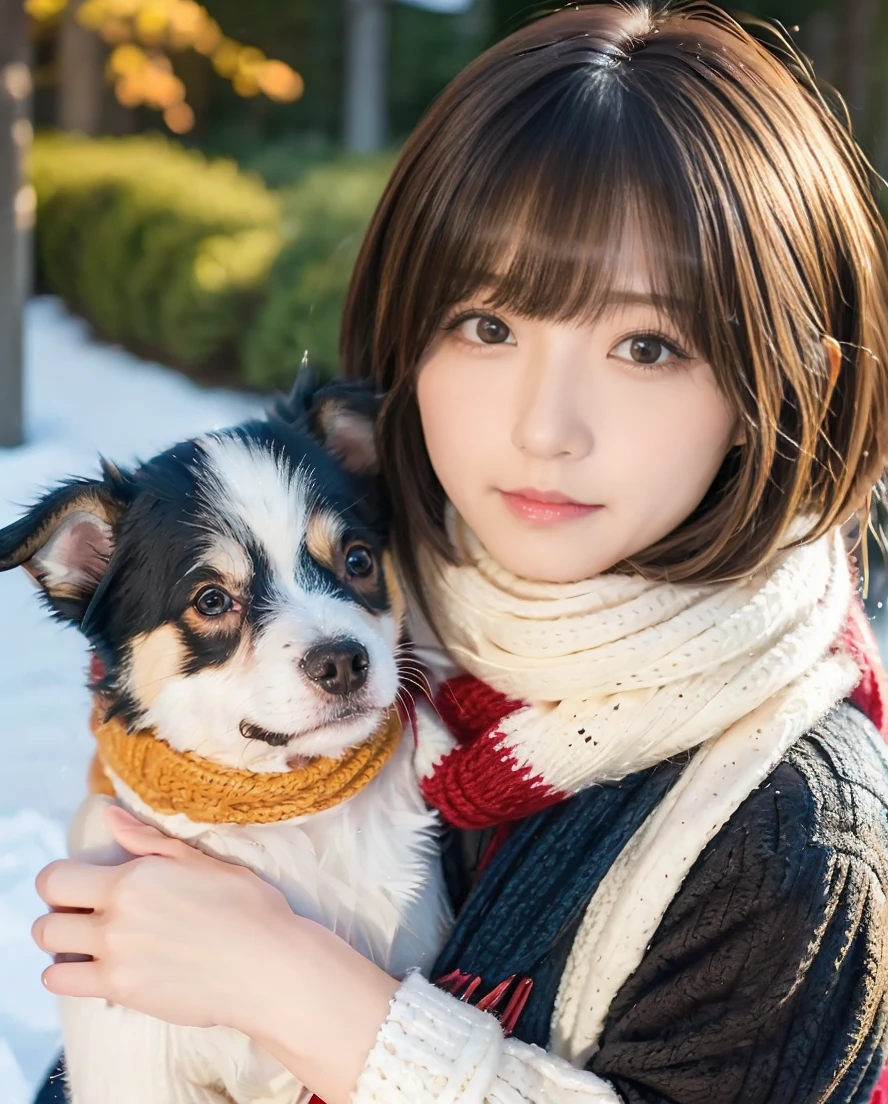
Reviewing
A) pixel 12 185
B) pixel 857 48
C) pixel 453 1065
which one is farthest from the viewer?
pixel 857 48

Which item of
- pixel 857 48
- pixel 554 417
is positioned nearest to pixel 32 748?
pixel 554 417

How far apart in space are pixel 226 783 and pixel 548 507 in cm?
49

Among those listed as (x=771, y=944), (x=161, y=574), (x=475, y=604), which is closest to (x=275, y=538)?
(x=161, y=574)

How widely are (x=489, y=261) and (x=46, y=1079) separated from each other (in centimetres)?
124

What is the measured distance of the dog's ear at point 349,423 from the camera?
1595mm

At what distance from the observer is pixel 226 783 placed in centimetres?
140

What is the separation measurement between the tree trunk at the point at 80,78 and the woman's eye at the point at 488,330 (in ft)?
27.7

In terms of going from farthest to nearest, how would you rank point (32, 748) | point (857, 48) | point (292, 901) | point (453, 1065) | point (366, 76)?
point (366, 76)
point (857, 48)
point (32, 748)
point (292, 901)
point (453, 1065)

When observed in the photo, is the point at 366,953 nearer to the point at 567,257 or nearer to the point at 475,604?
the point at 475,604

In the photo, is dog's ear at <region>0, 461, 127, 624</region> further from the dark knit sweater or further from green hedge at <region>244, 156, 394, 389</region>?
green hedge at <region>244, 156, 394, 389</region>

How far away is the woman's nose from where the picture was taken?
1.31m

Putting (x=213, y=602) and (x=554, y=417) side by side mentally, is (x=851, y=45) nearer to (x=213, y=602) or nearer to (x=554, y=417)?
(x=554, y=417)

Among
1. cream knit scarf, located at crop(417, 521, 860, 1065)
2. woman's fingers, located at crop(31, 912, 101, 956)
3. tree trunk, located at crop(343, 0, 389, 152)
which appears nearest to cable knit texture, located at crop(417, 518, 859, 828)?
cream knit scarf, located at crop(417, 521, 860, 1065)

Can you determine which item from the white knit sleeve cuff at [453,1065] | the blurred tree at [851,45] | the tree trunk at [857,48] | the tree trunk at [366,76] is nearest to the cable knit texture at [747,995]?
the white knit sleeve cuff at [453,1065]
